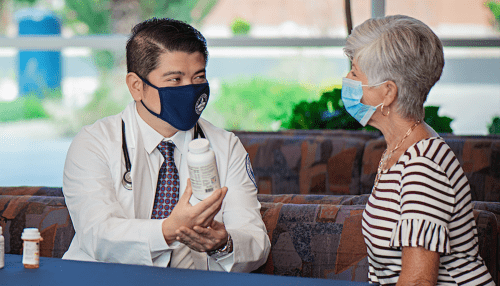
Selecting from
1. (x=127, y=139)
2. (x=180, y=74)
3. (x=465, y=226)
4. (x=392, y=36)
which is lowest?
(x=465, y=226)

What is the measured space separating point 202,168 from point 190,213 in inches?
7.8

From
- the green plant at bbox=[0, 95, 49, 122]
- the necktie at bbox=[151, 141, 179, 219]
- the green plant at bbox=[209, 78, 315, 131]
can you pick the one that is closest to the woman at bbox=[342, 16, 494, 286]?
the necktie at bbox=[151, 141, 179, 219]

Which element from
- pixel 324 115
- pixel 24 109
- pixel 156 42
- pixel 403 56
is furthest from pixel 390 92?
pixel 24 109

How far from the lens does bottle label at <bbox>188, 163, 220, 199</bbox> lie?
4.08 feet

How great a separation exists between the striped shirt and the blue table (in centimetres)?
21

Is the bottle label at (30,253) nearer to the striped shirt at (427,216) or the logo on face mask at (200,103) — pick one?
the logo on face mask at (200,103)

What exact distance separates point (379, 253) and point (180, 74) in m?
0.82

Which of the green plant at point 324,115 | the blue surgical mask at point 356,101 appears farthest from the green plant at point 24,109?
the blue surgical mask at point 356,101

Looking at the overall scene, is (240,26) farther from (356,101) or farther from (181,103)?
(356,101)

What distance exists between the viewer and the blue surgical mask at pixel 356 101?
1522 millimetres

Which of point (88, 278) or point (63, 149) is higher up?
point (88, 278)

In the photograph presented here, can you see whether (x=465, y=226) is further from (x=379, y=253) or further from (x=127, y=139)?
(x=127, y=139)

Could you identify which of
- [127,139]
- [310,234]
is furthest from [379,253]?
[127,139]

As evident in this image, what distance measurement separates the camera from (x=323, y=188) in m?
3.18
